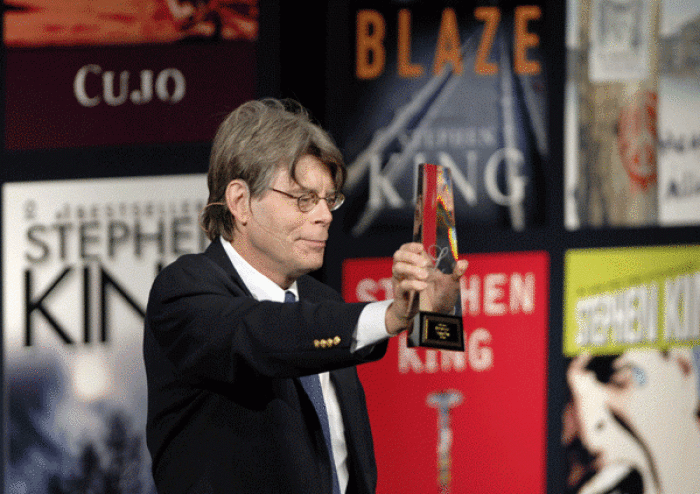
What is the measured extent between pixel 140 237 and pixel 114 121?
37cm

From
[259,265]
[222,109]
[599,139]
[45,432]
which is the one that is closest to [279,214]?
[259,265]

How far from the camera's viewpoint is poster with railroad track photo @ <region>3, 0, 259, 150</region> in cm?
278

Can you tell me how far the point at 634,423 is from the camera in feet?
11.7

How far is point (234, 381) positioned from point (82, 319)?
1486mm

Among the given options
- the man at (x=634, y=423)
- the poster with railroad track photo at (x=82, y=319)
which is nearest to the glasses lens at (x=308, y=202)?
the poster with railroad track photo at (x=82, y=319)

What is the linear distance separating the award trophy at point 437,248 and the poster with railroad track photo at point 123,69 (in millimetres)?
1476

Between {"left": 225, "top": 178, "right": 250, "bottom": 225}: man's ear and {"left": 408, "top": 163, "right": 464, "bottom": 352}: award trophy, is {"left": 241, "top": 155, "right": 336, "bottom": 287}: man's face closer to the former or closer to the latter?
{"left": 225, "top": 178, "right": 250, "bottom": 225}: man's ear

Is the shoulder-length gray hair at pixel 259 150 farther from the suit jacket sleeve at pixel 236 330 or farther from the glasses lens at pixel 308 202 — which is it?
the suit jacket sleeve at pixel 236 330

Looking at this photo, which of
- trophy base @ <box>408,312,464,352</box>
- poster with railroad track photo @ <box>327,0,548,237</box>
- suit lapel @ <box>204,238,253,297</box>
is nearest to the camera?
trophy base @ <box>408,312,464,352</box>

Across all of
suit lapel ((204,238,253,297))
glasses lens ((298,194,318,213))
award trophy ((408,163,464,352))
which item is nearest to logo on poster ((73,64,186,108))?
suit lapel ((204,238,253,297))

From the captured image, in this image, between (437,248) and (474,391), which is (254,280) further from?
(474,391)

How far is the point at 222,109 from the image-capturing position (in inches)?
116

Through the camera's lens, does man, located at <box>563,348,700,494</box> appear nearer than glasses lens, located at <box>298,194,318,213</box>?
No

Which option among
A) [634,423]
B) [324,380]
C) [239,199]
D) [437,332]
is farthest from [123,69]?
[634,423]
